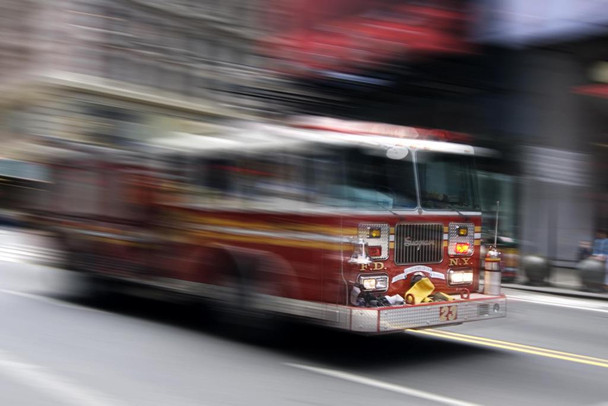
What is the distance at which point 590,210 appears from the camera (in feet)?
5.44

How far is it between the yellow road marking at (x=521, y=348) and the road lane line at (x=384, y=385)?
1.50 metres

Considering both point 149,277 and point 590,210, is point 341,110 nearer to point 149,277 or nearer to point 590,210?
point 590,210

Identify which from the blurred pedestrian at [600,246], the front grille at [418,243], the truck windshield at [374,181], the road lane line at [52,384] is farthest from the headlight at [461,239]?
the blurred pedestrian at [600,246]

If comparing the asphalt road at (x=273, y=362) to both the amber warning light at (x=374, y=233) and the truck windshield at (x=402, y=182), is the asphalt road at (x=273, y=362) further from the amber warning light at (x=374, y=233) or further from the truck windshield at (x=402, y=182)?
the truck windshield at (x=402, y=182)

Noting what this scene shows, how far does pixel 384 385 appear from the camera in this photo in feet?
21.0

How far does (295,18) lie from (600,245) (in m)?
0.98

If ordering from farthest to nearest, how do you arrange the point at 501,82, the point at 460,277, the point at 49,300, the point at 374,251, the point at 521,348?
the point at 49,300 < the point at 521,348 < the point at 460,277 < the point at 374,251 < the point at 501,82

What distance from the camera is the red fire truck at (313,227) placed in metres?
6.86

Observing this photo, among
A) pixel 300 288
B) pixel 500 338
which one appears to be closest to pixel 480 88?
pixel 300 288

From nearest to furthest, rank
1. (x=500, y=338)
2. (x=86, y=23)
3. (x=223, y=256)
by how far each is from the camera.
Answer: (x=223, y=256)
(x=500, y=338)
(x=86, y=23)

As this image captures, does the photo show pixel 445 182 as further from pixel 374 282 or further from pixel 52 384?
pixel 52 384

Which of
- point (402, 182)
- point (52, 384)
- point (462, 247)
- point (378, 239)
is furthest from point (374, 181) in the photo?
point (52, 384)

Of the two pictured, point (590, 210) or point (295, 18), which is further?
point (295, 18)

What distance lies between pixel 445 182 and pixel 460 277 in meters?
A: 0.99
